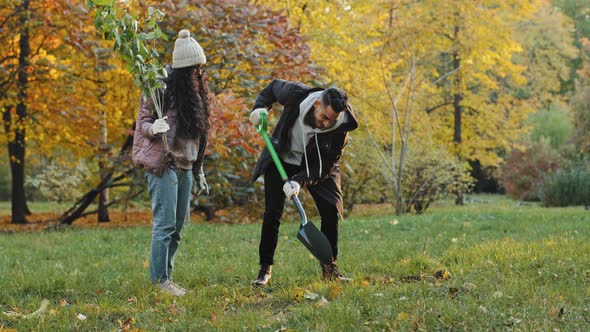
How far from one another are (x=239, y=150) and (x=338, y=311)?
8.07 metres

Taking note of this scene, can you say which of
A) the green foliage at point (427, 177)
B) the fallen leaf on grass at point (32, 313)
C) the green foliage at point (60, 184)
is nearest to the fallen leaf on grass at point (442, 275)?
the fallen leaf on grass at point (32, 313)

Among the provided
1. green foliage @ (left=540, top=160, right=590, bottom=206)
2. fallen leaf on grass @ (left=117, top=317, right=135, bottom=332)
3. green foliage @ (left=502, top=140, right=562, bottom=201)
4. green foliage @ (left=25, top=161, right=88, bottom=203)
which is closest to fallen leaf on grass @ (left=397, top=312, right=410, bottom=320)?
fallen leaf on grass @ (left=117, top=317, right=135, bottom=332)

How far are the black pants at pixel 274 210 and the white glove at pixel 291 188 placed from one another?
26 centimetres

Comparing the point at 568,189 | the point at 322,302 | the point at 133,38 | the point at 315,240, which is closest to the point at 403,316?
the point at 322,302

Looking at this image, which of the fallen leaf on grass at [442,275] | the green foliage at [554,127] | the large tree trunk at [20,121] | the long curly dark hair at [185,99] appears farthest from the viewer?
the green foliage at [554,127]

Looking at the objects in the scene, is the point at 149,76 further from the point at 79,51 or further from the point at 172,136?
the point at 79,51

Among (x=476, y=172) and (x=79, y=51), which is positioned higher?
(x=79, y=51)

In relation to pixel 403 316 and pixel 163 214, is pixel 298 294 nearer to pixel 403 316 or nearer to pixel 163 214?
pixel 403 316

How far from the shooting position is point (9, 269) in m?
6.05

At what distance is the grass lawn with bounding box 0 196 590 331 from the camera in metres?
3.69

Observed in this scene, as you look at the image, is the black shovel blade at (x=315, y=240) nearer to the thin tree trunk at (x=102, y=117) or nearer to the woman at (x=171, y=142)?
the woman at (x=171, y=142)

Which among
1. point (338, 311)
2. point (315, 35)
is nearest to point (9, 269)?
point (338, 311)

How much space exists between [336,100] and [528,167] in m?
22.4

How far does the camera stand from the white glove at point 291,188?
461 centimetres
